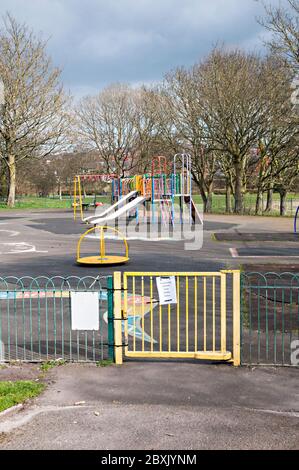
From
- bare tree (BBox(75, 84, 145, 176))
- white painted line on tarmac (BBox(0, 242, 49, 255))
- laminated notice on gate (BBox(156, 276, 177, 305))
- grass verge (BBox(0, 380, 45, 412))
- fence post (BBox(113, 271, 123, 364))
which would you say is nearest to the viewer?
grass verge (BBox(0, 380, 45, 412))

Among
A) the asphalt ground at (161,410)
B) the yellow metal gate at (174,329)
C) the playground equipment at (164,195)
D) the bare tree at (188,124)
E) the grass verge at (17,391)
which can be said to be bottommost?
the asphalt ground at (161,410)

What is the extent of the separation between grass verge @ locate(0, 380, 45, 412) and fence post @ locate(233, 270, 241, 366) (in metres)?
2.56

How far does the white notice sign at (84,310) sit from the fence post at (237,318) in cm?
189

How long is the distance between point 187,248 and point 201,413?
43.2 feet

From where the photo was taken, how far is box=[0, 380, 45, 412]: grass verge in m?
5.17

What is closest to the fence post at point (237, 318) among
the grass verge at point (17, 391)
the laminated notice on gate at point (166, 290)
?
the laminated notice on gate at point (166, 290)

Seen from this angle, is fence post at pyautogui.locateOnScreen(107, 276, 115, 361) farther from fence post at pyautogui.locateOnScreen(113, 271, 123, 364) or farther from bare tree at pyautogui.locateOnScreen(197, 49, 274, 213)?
bare tree at pyautogui.locateOnScreen(197, 49, 274, 213)

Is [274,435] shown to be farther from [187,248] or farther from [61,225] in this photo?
[61,225]

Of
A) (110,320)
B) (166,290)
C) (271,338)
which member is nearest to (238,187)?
(271,338)

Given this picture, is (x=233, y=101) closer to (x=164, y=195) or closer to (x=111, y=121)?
(x=164, y=195)

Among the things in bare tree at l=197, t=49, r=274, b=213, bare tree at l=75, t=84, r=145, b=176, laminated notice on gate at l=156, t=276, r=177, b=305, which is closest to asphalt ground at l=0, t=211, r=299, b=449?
laminated notice on gate at l=156, t=276, r=177, b=305

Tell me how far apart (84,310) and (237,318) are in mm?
2138

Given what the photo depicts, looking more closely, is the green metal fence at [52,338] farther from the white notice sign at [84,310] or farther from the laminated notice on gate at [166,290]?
the laminated notice on gate at [166,290]

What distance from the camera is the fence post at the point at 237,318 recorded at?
639 centimetres
